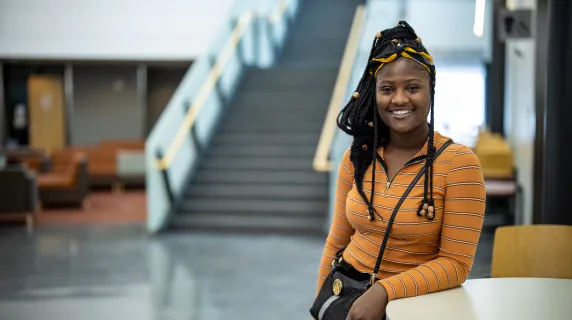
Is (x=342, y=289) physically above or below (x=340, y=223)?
below

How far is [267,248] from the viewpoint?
24.6 feet

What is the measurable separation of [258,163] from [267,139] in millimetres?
578

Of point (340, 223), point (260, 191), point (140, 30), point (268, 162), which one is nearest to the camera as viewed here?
point (340, 223)

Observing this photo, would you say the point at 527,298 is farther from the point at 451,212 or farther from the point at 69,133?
the point at 69,133

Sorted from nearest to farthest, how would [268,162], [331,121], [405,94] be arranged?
[405,94] → [331,121] → [268,162]

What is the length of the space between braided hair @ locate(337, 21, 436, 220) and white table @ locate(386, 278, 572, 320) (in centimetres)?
26

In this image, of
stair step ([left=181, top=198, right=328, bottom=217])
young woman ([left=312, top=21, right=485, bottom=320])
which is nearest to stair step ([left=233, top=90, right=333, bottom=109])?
stair step ([left=181, top=198, right=328, bottom=217])

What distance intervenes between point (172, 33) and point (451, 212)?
13582mm

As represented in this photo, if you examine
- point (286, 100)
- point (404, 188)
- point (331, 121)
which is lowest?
point (404, 188)

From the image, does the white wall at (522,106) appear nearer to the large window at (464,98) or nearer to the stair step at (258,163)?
the stair step at (258,163)

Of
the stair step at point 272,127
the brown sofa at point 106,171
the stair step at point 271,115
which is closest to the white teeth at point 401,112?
the stair step at point 272,127

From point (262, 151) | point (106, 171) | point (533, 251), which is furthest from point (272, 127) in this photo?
point (533, 251)

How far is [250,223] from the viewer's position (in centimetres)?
853

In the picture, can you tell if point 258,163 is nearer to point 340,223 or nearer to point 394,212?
point 340,223
